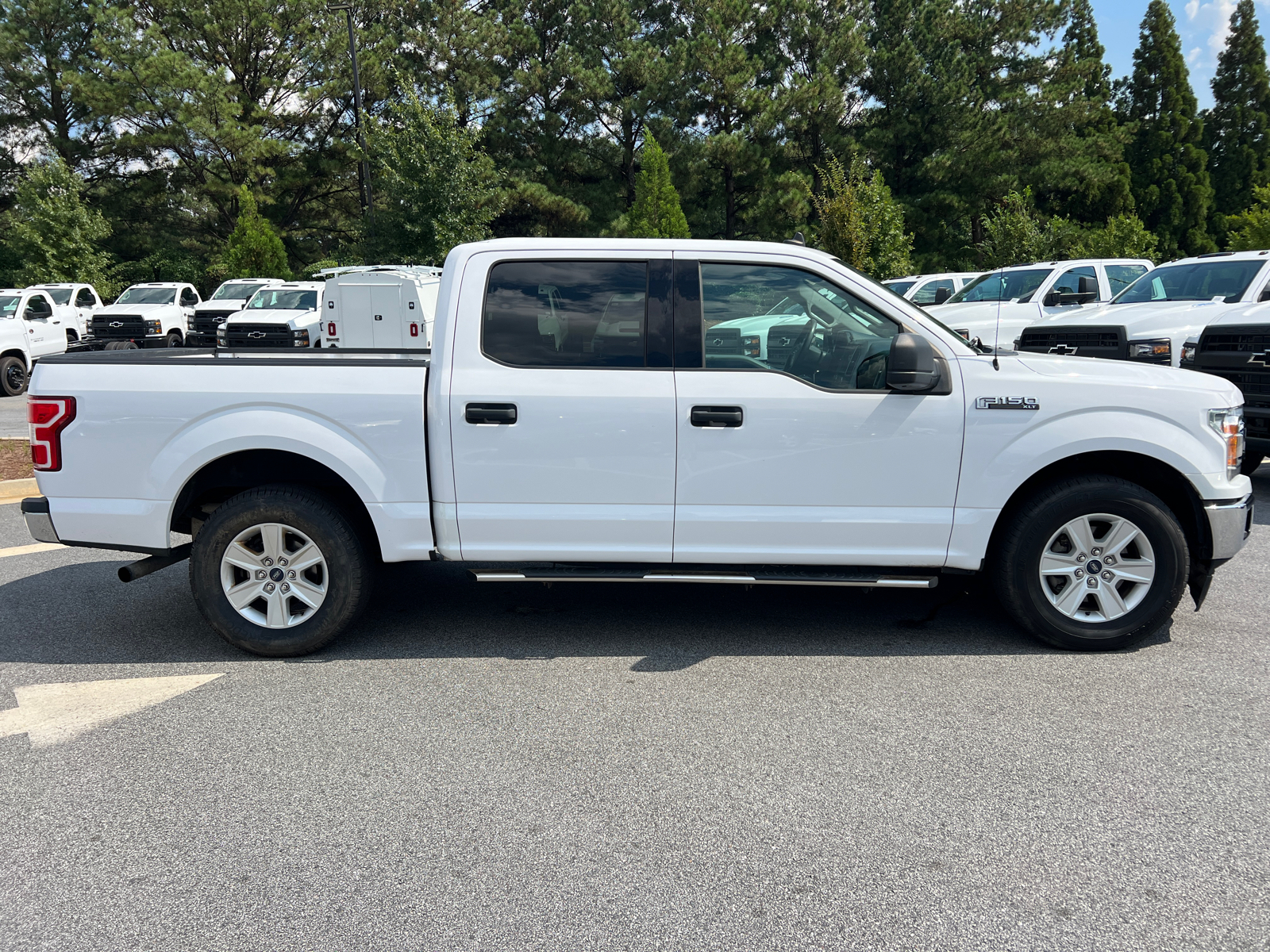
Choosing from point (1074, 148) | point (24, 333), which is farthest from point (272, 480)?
point (1074, 148)

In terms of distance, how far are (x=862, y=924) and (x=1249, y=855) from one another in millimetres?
1323

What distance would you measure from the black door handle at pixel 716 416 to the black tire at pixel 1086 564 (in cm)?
146

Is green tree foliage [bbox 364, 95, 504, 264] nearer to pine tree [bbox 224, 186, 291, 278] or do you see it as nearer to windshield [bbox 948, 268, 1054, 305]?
pine tree [bbox 224, 186, 291, 278]

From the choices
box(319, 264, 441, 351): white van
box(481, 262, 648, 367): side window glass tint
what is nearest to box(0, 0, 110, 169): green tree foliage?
box(319, 264, 441, 351): white van

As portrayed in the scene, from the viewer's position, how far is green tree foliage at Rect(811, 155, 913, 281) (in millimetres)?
24375

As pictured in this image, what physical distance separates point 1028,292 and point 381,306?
11.1 metres

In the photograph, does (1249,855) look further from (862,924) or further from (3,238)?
(3,238)

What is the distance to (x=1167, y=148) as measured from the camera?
4700cm

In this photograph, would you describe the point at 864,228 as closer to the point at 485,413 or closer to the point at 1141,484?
the point at 1141,484

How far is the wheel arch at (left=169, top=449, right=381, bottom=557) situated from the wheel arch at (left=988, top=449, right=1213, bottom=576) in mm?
3164

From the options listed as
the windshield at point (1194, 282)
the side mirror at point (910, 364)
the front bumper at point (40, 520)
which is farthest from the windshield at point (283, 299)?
the side mirror at point (910, 364)

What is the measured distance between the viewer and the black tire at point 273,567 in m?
4.73

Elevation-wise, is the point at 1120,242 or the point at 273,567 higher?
the point at 1120,242

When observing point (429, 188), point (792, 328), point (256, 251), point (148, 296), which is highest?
point (429, 188)
